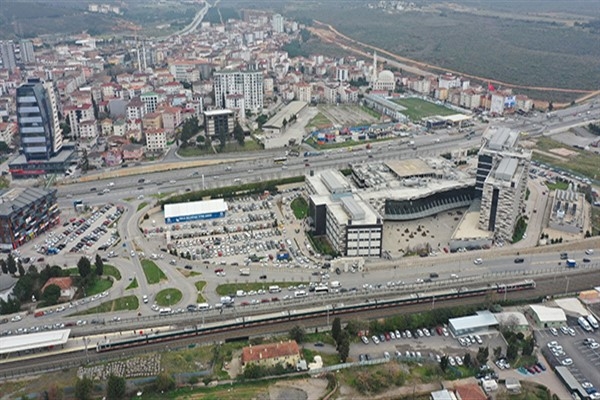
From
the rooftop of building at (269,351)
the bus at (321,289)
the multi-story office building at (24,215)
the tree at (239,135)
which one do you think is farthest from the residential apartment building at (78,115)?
the rooftop of building at (269,351)

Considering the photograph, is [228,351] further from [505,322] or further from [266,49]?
[266,49]

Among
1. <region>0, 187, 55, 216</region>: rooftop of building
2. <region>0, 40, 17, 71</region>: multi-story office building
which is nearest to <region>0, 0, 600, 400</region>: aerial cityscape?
<region>0, 187, 55, 216</region>: rooftop of building

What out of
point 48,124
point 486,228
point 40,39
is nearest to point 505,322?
point 486,228

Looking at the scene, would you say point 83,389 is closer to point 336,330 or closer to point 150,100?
point 336,330

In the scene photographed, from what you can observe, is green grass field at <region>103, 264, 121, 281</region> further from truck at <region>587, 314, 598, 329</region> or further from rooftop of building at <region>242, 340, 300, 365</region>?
truck at <region>587, 314, 598, 329</region>

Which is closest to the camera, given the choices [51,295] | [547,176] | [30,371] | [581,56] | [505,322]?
[30,371]

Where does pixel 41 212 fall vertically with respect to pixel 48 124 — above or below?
below

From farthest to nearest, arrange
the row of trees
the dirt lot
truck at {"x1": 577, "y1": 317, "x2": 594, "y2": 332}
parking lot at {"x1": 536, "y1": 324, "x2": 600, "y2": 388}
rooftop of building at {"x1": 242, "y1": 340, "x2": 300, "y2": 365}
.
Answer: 1. the dirt lot
2. the row of trees
3. truck at {"x1": 577, "y1": 317, "x2": 594, "y2": 332}
4. rooftop of building at {"x1": 242, "y1": 340, "x2": 300, "y2": 365}
5. parking lot at {"x1": 536, "y1": 324, "x2": 600, "y2": 388}

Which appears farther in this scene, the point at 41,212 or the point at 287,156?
the point at 287,156
